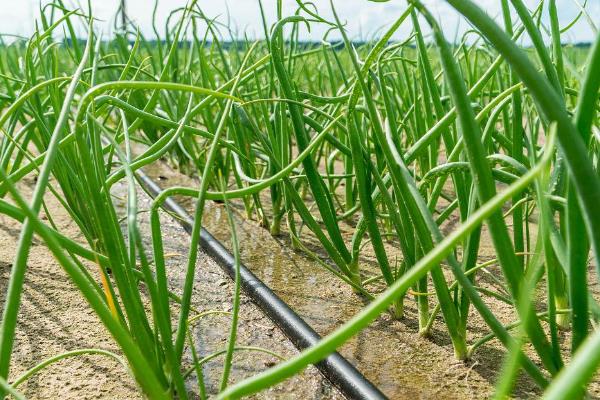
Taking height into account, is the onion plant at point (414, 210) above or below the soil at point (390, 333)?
above

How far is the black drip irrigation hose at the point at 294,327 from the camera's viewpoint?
24.3 inches

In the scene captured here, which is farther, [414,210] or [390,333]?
[390,333]

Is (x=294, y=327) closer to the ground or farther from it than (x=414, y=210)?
closer to the ground

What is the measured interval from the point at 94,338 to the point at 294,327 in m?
0.24

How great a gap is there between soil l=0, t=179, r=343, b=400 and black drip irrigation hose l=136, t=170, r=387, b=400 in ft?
0.03

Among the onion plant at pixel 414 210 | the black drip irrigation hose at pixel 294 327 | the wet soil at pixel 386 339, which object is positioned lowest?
Result: the wet soil at pixel 386 339

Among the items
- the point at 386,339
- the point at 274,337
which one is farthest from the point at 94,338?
the point at 386,339

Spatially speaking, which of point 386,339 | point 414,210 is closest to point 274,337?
point 386,339

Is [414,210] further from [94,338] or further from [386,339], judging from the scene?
[94,338]

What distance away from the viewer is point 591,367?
0.58 ft

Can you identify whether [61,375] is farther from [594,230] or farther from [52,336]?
[594,230]

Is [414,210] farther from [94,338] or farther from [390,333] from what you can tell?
[94,338]

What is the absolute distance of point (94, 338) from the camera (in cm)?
74

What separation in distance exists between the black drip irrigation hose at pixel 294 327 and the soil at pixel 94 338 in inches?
0.4
